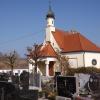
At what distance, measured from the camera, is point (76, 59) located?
185ft

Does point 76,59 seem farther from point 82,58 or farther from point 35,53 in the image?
point 35,53

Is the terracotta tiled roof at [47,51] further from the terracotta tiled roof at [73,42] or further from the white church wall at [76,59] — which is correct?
the white church wall at [76,59]

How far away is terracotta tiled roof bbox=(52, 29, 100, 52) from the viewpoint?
56.9 metres

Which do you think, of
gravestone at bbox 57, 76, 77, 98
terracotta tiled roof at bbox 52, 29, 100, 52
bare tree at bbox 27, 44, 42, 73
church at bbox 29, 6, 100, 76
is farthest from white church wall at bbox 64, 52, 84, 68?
gravestone at bbox 57, 76, 77, 98

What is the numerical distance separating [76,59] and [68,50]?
2.45 m

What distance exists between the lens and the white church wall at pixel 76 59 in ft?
184

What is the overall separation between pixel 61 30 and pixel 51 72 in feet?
38.6

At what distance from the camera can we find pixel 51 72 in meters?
58.1

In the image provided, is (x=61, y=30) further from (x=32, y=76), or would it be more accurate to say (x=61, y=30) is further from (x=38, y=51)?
(x=32, y=76)

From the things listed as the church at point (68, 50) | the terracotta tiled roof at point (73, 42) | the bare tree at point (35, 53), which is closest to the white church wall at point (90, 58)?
the church at point (68, 50)

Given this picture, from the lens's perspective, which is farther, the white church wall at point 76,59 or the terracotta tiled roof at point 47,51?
the terracotta tiled roof at point 47,51

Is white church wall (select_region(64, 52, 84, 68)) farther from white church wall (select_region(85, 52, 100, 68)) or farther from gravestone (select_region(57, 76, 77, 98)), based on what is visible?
gravestone (select_region(57, 76, 77, 98))

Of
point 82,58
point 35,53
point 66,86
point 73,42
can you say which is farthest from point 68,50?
point 66,86

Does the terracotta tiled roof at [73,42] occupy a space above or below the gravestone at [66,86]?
above
